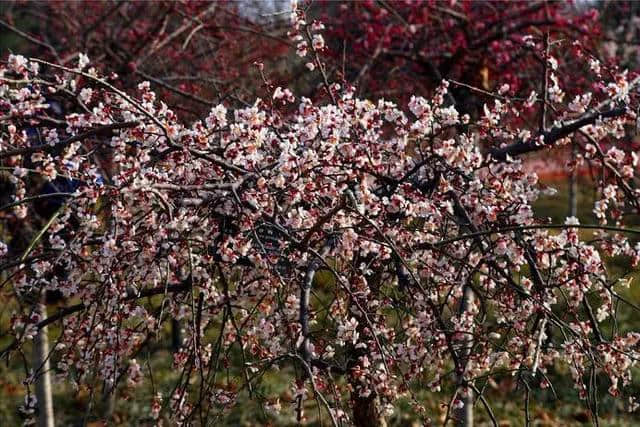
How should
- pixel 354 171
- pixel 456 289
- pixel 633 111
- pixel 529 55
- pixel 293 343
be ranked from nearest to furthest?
pixel 293 343
pixel 354 171
pixel 633 111
pixel 456 289
pixel 529 55

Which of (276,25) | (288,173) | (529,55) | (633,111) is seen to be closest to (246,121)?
(288,173)

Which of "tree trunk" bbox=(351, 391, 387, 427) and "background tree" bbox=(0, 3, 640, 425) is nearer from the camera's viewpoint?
"background tree" bbox=(0, 3, 640, 425)

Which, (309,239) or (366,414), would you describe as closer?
(309,239)

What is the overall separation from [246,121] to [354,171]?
39cm

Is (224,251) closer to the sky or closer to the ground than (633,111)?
closer to the ground

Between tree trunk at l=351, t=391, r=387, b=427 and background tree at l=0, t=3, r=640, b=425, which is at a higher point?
background tree at l=0, t=3, r=640, b=425

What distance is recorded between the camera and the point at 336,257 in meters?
2.65

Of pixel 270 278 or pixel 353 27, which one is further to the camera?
pixel 353 27

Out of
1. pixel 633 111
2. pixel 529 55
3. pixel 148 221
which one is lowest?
pixel 148 221

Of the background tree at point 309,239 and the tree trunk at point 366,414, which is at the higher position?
the background tree at point 309,239

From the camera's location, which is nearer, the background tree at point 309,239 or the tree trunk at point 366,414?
the background tree at point 309,239

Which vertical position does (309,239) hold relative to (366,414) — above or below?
Answer: above

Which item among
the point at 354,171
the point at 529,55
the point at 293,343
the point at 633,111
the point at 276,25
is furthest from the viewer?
the point at 276,25

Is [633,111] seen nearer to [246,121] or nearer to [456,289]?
[456,289]
